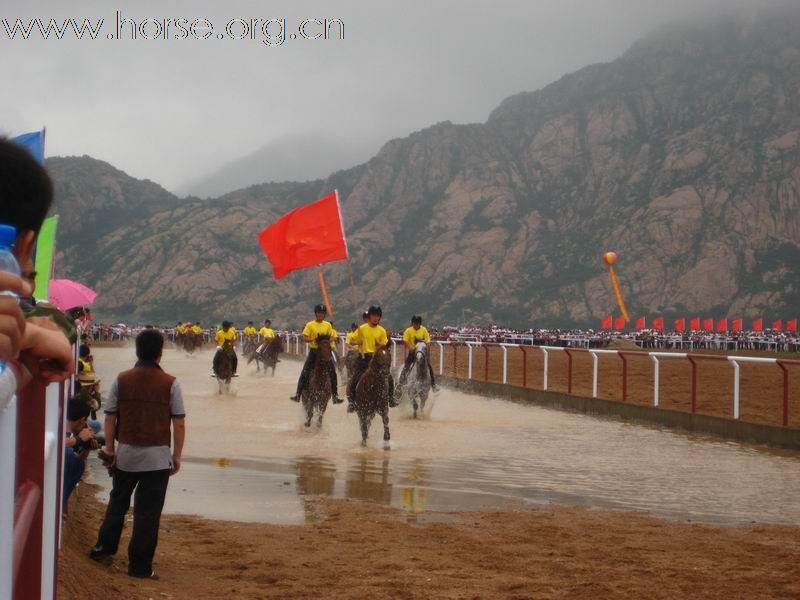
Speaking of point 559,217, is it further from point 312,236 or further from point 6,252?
point 6,252

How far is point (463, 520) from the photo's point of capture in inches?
346

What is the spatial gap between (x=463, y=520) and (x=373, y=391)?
618 cm

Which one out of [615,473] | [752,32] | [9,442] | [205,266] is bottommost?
[615,473]

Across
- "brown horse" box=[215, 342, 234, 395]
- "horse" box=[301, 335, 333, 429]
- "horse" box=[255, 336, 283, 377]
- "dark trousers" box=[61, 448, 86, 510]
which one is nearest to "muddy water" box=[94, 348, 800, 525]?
"horse" box=[301, 335, 333, 429]

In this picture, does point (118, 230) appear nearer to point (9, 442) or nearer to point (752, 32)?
point (752, 32)

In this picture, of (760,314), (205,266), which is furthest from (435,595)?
(205,266)

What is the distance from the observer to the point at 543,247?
142 m

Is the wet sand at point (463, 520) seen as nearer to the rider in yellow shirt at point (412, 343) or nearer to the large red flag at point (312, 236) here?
the rider in yellow shirt at point (412, 343)

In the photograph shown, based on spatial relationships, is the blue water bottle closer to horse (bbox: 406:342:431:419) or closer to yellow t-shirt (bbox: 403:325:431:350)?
horse (bbox: 406:342:431:419)

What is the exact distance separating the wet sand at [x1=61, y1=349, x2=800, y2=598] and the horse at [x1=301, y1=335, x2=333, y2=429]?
682mm

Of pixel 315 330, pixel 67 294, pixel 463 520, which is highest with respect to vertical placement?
pixel 67 294

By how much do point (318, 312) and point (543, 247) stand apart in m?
127

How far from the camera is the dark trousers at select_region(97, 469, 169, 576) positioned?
6.34m

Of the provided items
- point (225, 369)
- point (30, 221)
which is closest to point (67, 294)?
point (30, 221)
